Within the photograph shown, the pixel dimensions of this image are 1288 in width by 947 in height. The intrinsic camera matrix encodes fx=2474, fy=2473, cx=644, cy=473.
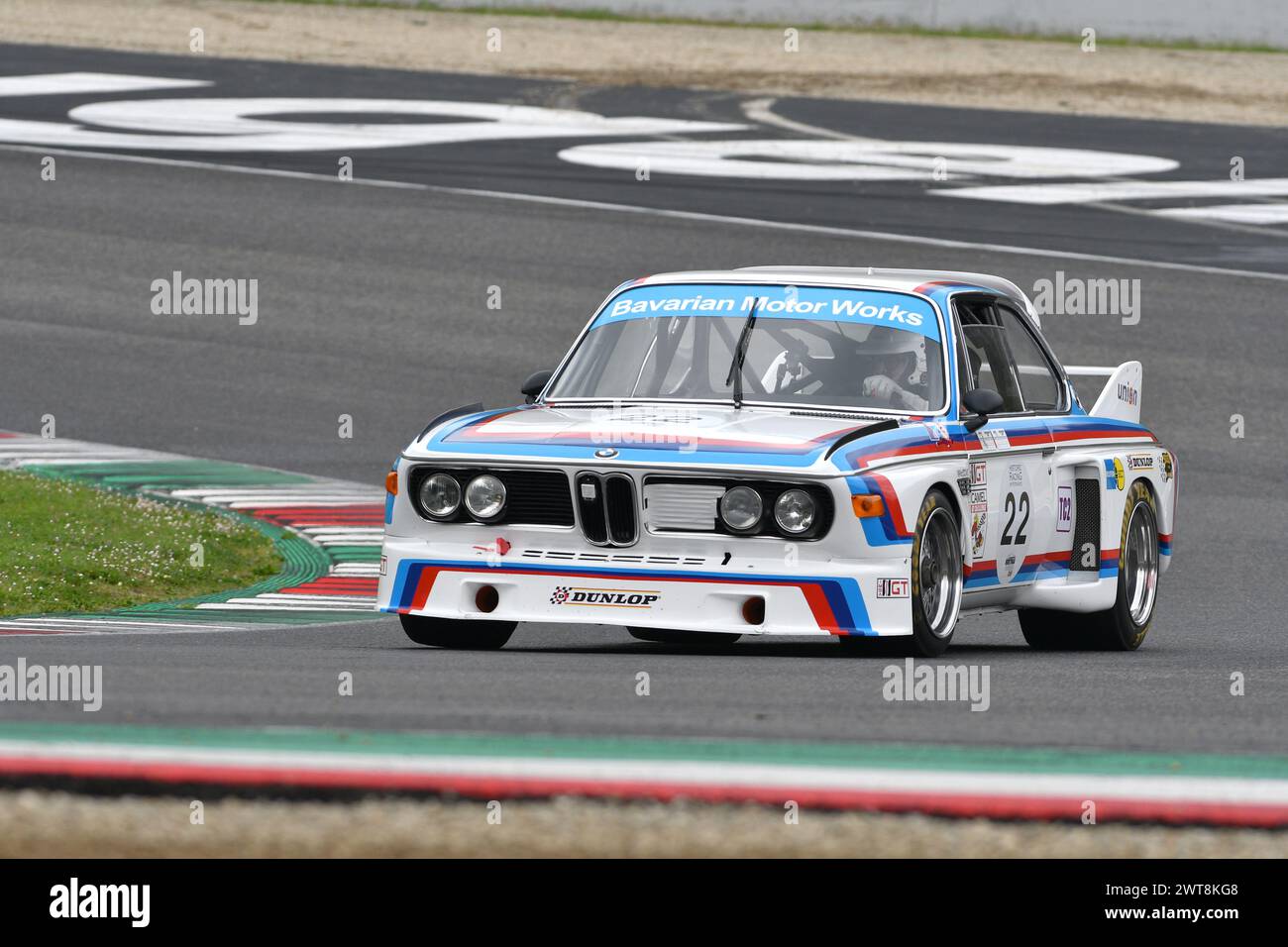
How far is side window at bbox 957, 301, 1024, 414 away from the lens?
984 centimetres

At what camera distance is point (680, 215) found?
2430 centimetres

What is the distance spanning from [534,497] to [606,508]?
0.97 ft

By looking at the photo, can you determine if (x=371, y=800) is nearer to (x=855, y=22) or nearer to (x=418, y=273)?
(x=418, y=273)

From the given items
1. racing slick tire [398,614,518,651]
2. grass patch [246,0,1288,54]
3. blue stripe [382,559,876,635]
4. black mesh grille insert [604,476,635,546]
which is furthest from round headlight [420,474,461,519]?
grass patch [246,0,1288,54]

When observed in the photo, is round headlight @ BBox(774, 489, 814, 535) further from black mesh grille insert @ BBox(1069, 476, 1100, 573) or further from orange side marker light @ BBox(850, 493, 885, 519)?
black mesh grille insert @ BBox(1069, 476, 1100, 573)

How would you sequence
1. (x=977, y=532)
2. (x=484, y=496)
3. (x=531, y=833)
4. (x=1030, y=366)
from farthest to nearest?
(x=1030, y=366) → (x=977, y=532) → (x=484, y=496) → (x=531, y=833)

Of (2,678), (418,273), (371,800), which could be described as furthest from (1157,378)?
(371,800)

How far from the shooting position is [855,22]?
130 feet

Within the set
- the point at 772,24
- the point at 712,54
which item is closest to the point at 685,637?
the point at 712,54

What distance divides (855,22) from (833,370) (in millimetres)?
31206

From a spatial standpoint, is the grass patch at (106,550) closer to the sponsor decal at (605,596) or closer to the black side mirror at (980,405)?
the sponsor decal at (605,596)

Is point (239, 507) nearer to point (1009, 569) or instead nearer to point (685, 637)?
point (685, 637)

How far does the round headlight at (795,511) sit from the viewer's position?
8312mm

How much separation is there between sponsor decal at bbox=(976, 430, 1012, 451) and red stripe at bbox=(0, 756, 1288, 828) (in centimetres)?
497
